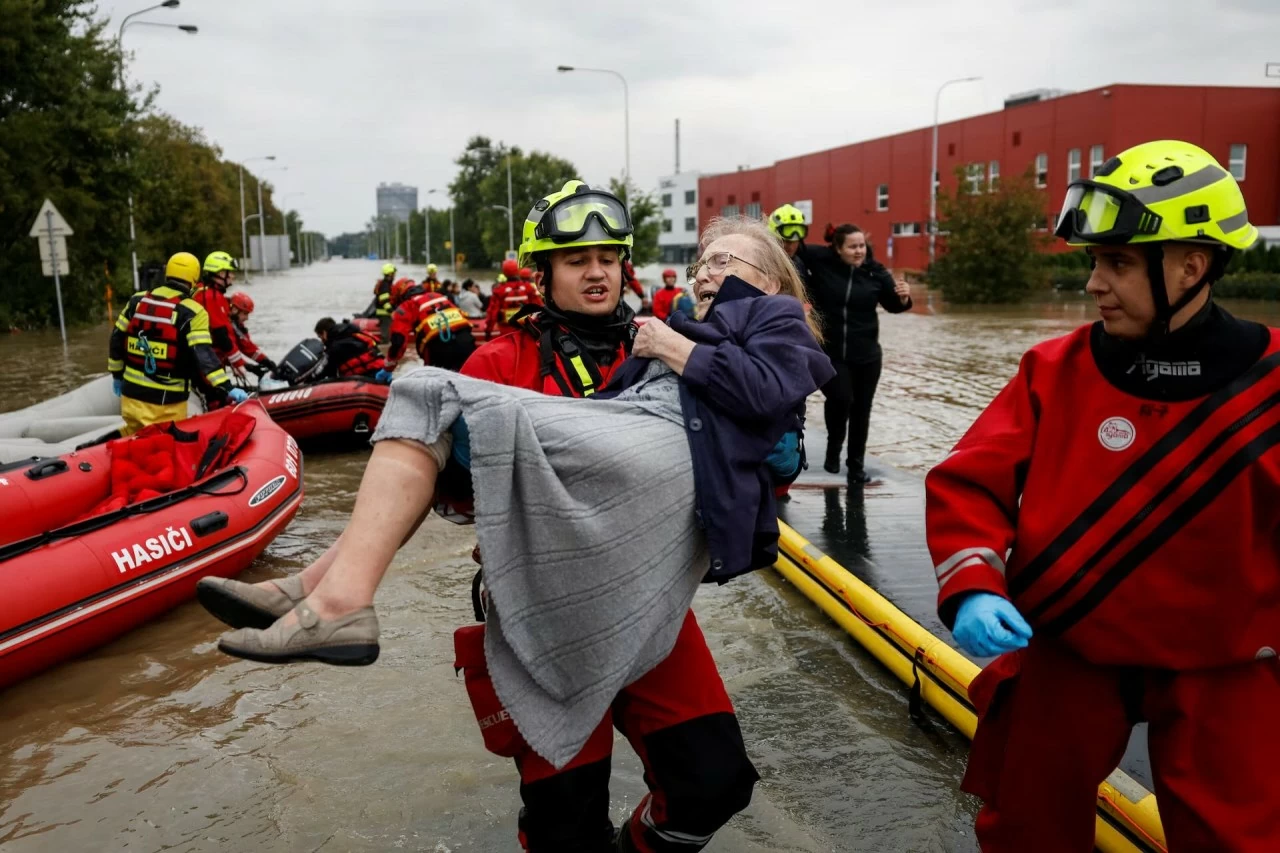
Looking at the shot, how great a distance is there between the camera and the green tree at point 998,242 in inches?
1342

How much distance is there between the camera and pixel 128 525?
19.2ft

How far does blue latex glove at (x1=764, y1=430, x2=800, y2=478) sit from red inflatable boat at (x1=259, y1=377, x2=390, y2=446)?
8.56 meters

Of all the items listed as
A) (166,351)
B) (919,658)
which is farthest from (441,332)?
(919,658)

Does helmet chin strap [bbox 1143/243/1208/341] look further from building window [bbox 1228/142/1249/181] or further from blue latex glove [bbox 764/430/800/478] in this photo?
building window [bbox 1228/142/1249/181]

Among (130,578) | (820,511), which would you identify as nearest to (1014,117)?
(820,511)

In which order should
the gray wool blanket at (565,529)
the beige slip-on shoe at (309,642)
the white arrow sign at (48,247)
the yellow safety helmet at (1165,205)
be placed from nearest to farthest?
the beige slip-on shoe at (309,642) < the gray wool blanket at (565,529) < the yellow safety helmet at (1165,205) < the white arrow sign at (48,247)

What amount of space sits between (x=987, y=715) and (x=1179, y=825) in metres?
0.51

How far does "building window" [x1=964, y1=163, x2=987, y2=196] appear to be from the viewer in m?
35.4

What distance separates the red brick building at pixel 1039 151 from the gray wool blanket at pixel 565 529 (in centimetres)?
3381

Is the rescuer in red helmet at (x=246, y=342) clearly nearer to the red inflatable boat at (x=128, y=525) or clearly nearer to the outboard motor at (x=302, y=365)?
the outboard motor at (x=302, y=365)

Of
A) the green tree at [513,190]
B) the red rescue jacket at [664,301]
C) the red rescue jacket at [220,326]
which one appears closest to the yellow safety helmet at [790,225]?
the red rescue jacket at [220,326]

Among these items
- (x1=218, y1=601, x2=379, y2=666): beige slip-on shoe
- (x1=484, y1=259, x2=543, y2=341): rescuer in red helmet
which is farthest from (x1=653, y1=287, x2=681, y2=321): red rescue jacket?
(x1=218, y1=601, x2=379, y2=666): beige slip-on shoe

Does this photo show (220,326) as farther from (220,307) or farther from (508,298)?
(508,298)

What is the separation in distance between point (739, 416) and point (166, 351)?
7316mm
